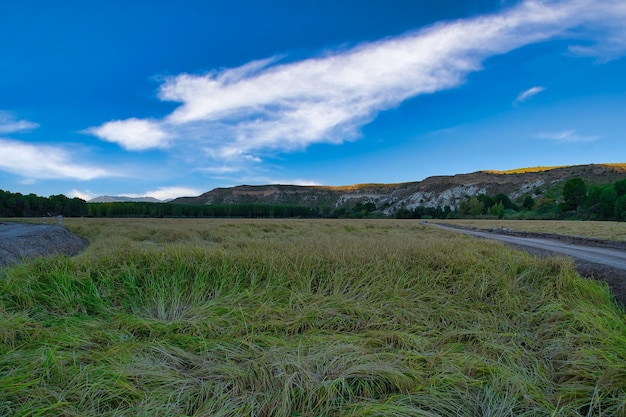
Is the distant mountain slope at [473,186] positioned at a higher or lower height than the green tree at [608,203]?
higher

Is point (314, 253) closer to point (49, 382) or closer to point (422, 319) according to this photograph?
point (422, 319)

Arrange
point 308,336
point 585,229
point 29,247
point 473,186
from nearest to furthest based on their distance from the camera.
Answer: point 308,336 → point 29,247 → point 585,229 → point 473,186

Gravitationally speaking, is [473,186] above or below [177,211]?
above

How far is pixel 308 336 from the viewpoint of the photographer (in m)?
4.07

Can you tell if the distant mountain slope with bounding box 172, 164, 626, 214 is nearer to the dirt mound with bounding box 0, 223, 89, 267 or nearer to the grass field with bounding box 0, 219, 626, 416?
the dirt mound with bounding box 0, 223, 89, 267

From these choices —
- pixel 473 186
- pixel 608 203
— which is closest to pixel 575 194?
pixel 608 203

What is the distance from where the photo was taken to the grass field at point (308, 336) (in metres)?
2.77

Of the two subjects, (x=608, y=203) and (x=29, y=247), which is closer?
(x=29, y=247)

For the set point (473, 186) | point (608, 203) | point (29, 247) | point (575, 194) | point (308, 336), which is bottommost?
point (608, 203)

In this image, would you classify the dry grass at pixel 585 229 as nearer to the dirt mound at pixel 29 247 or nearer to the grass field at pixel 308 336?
A: the grass field at pixel 308 336

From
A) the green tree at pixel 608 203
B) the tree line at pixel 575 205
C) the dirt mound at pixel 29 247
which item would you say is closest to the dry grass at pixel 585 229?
the dirt mound at pixel 29 247

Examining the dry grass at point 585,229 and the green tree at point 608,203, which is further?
the green tree at point 608,203

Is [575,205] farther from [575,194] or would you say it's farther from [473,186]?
[473,186]

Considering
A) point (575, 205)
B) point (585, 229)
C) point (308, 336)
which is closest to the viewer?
point (308, 336)
